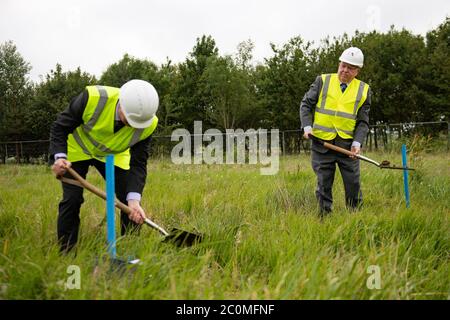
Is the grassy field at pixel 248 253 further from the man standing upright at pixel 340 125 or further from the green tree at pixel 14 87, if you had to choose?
the green tree at pixel 14 87

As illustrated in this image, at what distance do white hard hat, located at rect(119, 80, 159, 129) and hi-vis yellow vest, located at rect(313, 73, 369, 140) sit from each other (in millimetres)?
2298

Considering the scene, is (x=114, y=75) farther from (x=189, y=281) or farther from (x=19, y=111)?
(x=189, y=281)

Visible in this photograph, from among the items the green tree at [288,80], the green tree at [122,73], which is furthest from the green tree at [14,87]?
the green tree at [288,80]

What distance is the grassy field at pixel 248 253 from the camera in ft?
6.07

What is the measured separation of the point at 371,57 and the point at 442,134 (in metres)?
6.31

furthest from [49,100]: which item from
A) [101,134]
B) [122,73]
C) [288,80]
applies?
[101,134]

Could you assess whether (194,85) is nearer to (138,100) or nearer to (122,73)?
(122,73)

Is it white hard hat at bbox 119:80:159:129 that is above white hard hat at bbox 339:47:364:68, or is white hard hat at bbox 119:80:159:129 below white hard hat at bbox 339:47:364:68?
below

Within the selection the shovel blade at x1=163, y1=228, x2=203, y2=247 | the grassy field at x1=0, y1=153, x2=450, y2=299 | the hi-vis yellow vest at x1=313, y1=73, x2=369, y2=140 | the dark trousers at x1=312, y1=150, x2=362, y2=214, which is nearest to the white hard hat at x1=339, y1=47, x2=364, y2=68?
the hi-vis yellow vest at x1=313, y1=73, x2=369, y2=140

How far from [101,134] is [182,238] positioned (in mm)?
1098

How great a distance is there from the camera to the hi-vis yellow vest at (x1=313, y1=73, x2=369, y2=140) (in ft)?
13.9

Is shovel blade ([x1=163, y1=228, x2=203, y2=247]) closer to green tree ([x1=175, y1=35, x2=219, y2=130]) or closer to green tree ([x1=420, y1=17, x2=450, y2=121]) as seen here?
green tree ([x1=420, y1=17, x2=450, y2=121])
